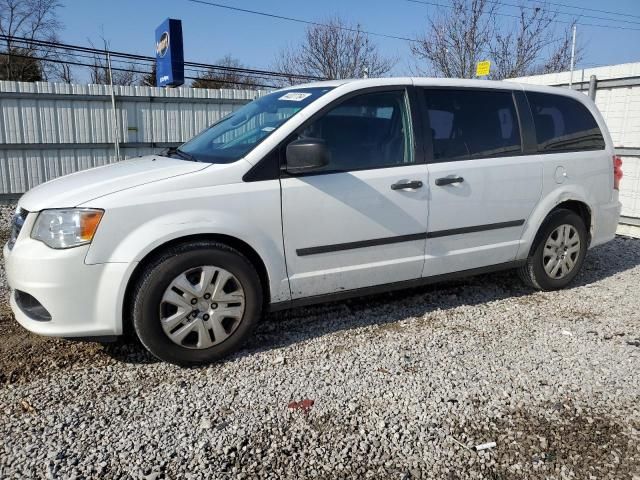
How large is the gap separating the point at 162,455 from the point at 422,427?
1.28 meters

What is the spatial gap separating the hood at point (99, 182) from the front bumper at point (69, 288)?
0.26 metres

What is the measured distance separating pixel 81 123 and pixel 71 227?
25.8 ft

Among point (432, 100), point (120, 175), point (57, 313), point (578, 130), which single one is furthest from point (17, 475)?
point (578, 130)

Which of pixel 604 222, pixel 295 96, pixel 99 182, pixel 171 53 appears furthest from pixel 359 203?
pixel 171 53

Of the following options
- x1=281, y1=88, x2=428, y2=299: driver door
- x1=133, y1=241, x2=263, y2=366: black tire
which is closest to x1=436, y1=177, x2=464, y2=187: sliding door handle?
x1=281, y1=88, x2=428, y2=299: driver door

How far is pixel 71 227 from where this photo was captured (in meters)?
2.99

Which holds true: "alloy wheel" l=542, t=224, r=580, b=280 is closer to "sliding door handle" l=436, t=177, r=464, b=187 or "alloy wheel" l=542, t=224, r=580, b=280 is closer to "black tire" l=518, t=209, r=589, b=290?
"black tire" l=518, t=209, r=589, b=290

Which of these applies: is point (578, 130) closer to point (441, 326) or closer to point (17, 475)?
point (441, 326)

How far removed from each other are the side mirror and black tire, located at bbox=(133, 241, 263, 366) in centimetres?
68

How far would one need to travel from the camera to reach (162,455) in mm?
2475

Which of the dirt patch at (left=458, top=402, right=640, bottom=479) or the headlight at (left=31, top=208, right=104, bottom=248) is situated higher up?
the headlight at (left=31, top=208, right=104, bottom=248)

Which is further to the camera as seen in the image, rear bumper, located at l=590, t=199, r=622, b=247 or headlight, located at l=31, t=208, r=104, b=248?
rear bumper, located at l=590, t=199, r=622, b=247

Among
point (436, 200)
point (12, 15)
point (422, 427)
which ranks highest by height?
point (12, 15)

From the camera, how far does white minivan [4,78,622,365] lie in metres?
3.05
